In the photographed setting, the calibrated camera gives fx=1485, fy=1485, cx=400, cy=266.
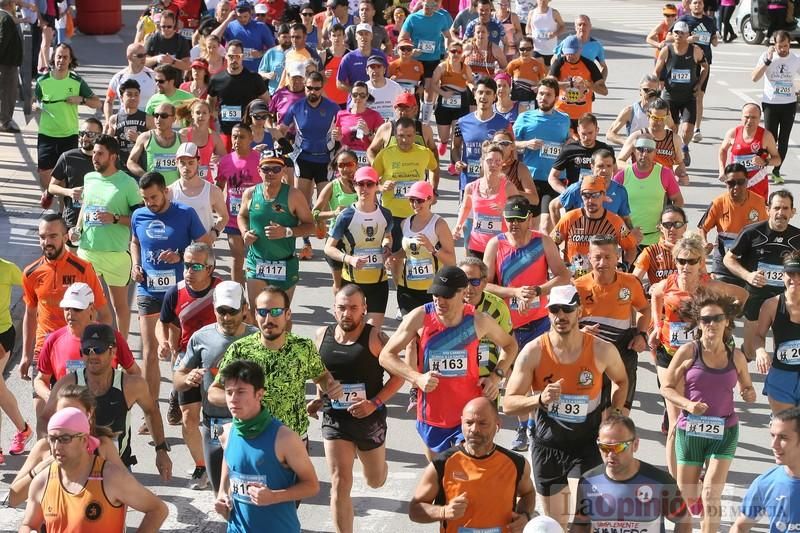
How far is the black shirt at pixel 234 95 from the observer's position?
16297 millimetres

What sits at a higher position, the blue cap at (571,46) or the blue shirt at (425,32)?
the blue cap at (571,46)

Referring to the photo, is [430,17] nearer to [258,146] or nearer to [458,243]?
[458,243]

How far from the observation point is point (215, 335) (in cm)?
895

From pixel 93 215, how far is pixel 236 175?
189 cm

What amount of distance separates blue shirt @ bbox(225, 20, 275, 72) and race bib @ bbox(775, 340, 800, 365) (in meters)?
10.6

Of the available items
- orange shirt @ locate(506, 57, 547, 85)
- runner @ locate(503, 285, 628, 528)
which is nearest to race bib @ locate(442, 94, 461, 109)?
orange shirt @ locate(506, 57, 547, 85)

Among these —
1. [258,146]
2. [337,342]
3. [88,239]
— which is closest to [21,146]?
[258,146]

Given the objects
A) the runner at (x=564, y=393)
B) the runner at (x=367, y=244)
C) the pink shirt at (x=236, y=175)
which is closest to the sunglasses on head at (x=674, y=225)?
the runner at (x=367, y=244)

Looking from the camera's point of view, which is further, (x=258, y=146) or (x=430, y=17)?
(x=430, y=17)

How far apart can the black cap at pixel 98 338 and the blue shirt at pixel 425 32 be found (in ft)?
37.0

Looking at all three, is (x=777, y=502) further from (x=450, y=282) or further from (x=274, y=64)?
(x=274, y=64)

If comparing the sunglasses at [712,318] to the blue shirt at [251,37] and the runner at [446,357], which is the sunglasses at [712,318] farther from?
the blue shirt at [251,37]

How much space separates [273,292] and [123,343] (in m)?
1.21

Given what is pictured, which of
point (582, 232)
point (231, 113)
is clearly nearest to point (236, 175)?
point (231, 113)
